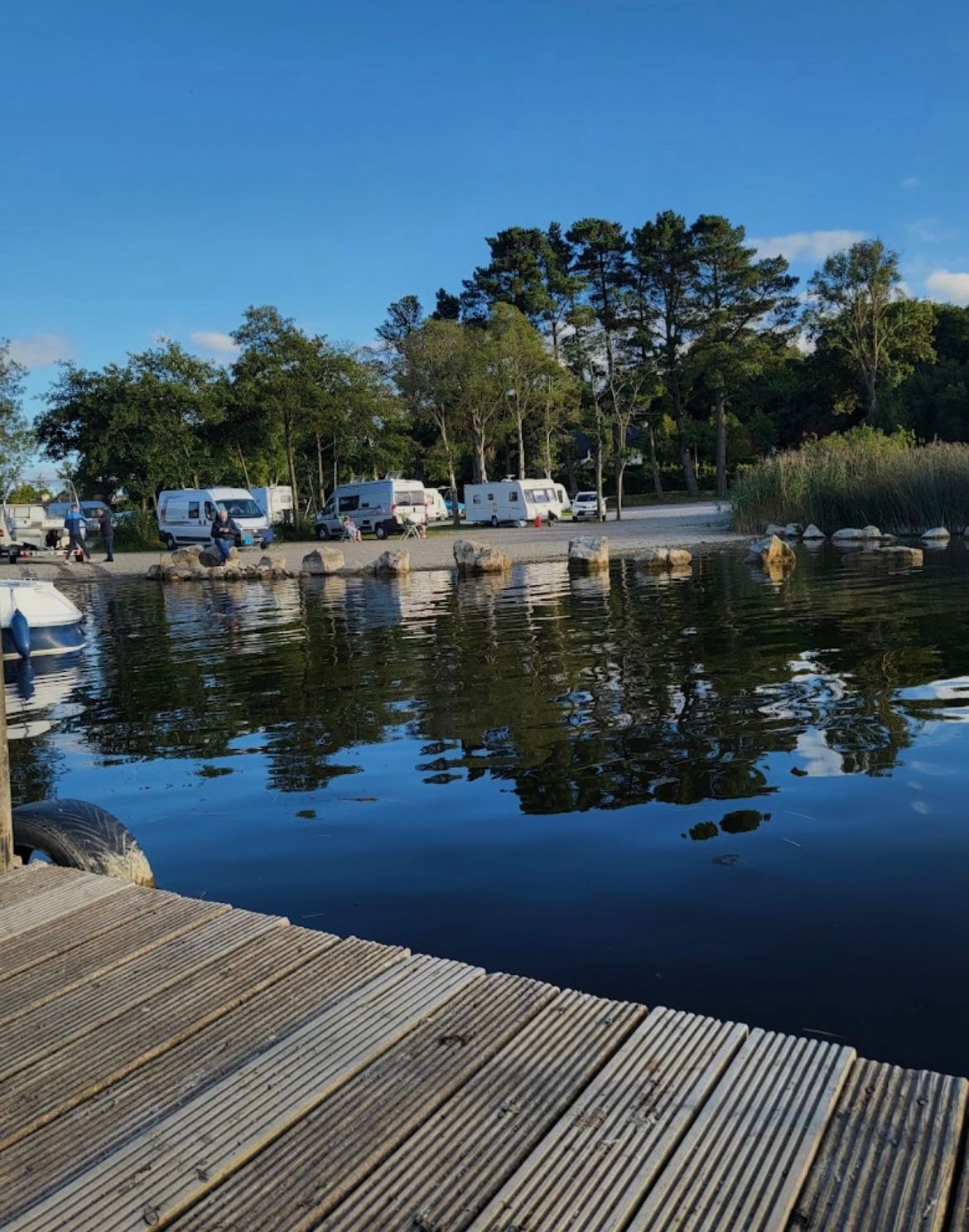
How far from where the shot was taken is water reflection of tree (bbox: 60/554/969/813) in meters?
7.08

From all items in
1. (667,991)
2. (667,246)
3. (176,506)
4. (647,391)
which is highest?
(667,246)

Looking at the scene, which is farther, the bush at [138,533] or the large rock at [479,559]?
the bush at [138,533]

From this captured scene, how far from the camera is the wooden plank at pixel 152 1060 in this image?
7.98 feet

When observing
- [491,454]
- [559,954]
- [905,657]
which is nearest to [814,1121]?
[559,954]

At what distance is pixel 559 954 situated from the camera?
4199mm

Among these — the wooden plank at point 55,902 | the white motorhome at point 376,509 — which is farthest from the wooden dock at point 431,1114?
the white motorhome at point 376,509

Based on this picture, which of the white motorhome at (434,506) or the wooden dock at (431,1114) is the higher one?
the white motorhome at (434,506)

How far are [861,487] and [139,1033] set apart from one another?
30128 mm

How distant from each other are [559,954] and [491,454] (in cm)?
5988

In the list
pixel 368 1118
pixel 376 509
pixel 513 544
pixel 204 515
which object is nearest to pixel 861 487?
pixel 513 544

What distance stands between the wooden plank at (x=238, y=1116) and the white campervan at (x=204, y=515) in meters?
35.4

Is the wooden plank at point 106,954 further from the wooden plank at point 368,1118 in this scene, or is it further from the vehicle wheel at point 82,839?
the wooden plank at point 368,1118

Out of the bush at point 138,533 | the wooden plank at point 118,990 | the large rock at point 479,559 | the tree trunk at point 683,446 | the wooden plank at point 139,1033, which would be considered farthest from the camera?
the tree trunk at point 683,446

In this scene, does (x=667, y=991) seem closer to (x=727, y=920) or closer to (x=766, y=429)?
(x=727, y=920)
